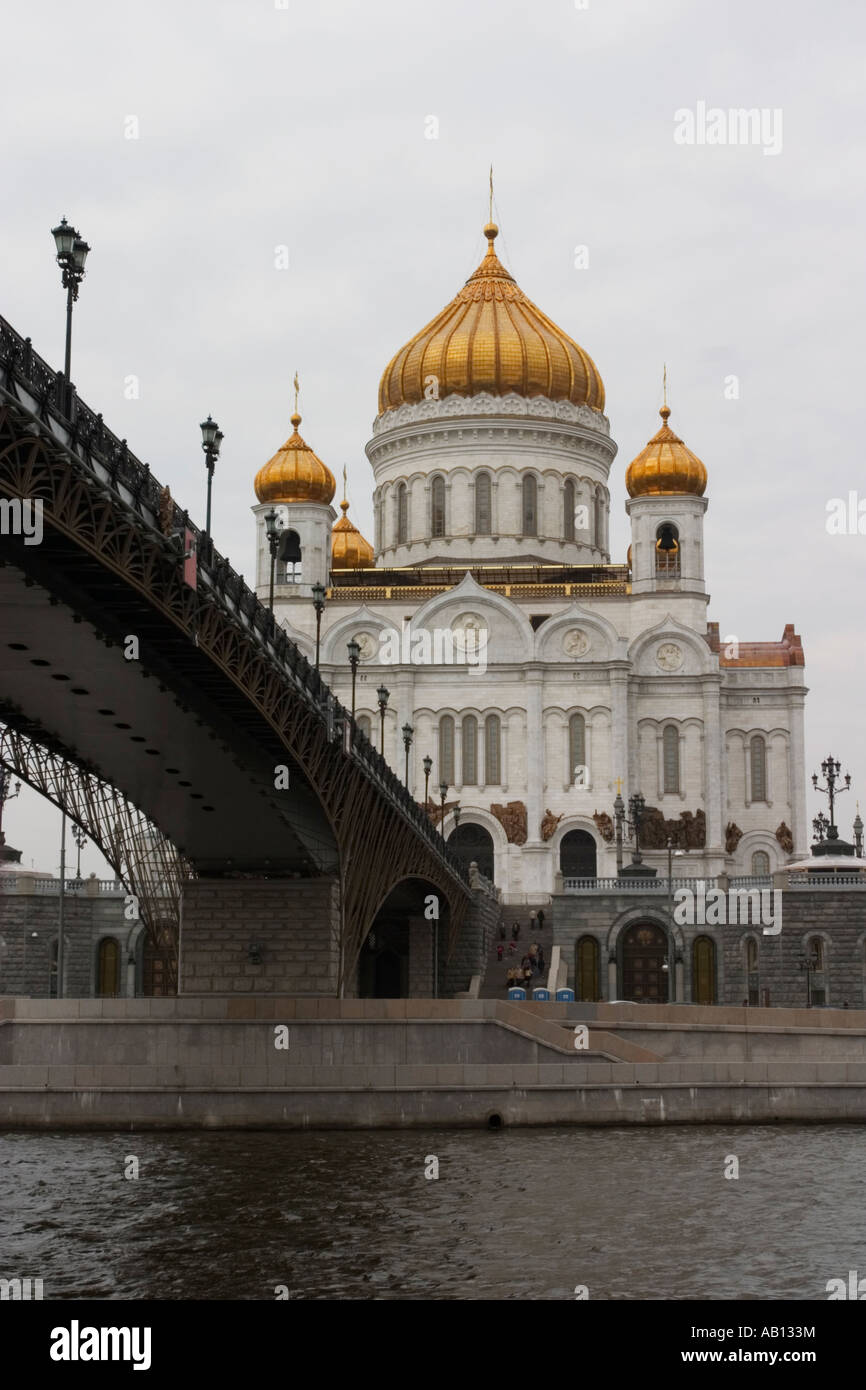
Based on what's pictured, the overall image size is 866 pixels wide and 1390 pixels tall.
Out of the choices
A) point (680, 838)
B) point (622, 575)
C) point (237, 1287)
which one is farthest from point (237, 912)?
point (622, 575)

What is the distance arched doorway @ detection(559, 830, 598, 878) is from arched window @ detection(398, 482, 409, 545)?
57.1ft

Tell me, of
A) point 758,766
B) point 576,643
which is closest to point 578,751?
point 576,643

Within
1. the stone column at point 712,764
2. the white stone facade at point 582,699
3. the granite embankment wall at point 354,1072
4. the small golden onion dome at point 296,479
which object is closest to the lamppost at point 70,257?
the granite embankment wall at point 354,1072

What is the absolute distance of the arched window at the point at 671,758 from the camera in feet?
273

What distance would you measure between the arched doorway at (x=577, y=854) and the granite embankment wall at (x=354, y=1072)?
38650mm

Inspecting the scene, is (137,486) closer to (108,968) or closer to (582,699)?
(108,968)

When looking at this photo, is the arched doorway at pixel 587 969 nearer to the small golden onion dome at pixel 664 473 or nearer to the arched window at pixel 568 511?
the small golden onion dome at pixel 664 473

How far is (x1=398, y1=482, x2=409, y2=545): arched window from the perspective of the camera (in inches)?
3666

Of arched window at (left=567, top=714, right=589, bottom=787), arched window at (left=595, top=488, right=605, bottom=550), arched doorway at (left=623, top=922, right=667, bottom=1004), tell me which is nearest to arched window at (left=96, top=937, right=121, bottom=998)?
arched doorway at (left=623, top=922, right=667, bottom=1004)

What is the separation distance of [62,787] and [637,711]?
136ft

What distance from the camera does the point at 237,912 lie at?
148 ft

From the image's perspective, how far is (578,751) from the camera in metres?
83.2

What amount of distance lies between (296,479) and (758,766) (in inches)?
899
